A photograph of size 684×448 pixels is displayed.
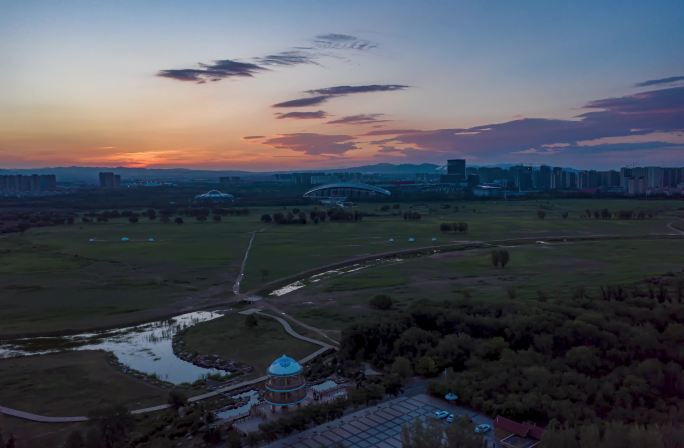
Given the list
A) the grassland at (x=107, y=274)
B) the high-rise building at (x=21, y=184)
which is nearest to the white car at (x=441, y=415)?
the grassland at (x=107, y=274)

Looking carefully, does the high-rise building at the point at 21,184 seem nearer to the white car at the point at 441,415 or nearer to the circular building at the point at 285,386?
the circular building at the point at 285,386

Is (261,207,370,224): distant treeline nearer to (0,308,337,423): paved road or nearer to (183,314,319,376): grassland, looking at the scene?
(183,314,319,376): grassland

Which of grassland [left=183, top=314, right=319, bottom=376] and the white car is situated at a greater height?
the white car

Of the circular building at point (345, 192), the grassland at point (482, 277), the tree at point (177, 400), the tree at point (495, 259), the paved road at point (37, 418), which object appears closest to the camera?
the paved road at point (37, 418)

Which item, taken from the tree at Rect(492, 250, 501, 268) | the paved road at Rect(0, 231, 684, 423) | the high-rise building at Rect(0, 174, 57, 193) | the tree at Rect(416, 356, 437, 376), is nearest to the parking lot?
the tree at Rect(416, 356, 437, 376)

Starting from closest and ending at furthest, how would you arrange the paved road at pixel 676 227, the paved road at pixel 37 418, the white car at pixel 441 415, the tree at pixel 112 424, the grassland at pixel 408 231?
the tree at pixel 112 424 → the white car at pixel 441 415 → the paved road at pixel 37 418 → the grassland at pixel 408 231 → the paved road at pixel 676 227

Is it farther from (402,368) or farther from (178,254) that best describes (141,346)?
(178,254)
